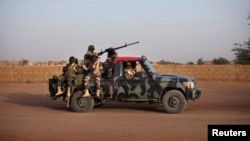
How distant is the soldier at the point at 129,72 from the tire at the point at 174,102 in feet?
4.46

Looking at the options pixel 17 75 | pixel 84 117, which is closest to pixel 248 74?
pixel 17 75

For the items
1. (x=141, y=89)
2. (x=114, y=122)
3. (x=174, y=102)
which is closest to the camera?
(x=114, y=122)

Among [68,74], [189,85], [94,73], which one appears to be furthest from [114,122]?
[68,74]

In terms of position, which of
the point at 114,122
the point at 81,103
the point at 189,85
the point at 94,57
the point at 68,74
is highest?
the point at 94,57

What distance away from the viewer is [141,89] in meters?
13.5

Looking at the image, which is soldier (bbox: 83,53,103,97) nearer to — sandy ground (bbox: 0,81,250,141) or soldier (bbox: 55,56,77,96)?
soldier (bbox: 55,56,77,96)

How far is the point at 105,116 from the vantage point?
12703 millimetres

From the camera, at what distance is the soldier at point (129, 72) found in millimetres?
13602

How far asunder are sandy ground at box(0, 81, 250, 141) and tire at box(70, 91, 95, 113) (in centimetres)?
25

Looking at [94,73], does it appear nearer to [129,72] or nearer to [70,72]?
[70,72]

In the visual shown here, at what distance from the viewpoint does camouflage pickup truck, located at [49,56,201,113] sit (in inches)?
526

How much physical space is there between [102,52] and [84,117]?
3158 mm

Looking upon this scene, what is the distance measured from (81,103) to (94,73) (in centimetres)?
111

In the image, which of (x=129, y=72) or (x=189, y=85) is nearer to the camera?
(x=189, y=85)
